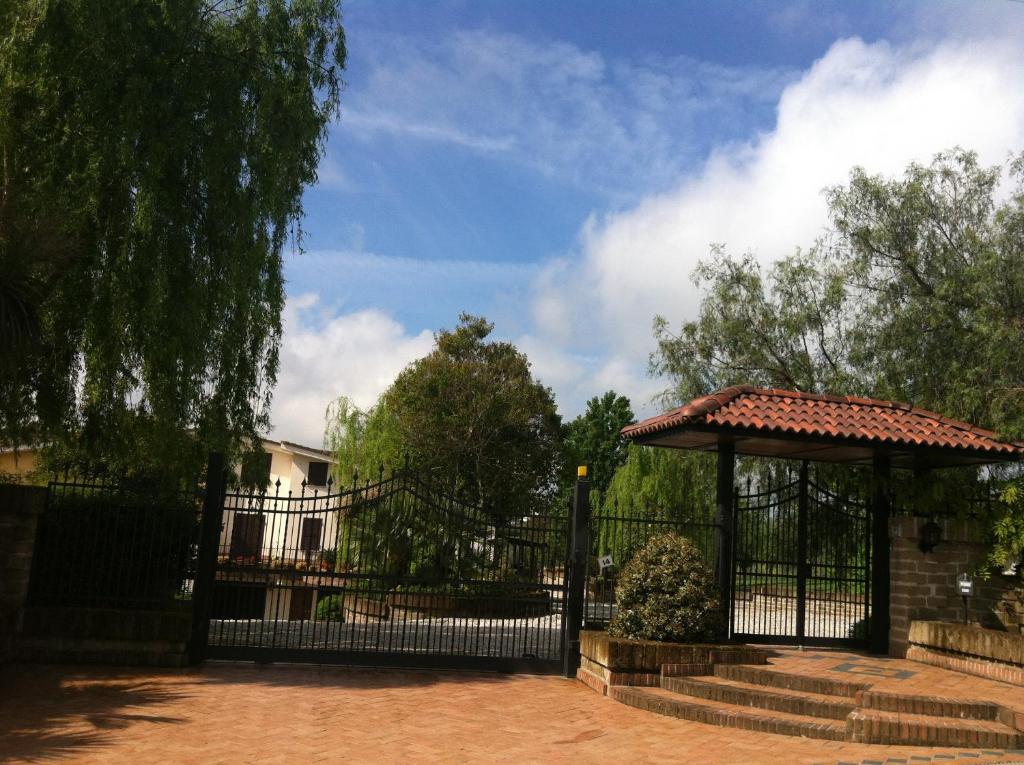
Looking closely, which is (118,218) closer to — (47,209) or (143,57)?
(47,209)

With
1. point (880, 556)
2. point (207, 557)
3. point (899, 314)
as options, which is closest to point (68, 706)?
point (207, 557)

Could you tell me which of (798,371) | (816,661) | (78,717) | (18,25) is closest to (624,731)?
(816,661)

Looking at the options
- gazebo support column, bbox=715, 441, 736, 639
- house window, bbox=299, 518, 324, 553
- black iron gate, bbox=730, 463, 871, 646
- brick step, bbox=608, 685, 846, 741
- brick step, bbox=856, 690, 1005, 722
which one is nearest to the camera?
brick step, bbox=608, 685, 846, 741

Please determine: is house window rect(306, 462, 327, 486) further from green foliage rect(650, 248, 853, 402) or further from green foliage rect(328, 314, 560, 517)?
green foliage rect(650, 248, 853, 402)

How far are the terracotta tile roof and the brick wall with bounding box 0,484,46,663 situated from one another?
7110 millimetres

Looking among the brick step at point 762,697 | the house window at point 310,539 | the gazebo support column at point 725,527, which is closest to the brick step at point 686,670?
the brick step at point 762,697

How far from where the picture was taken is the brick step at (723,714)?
734 centimetres

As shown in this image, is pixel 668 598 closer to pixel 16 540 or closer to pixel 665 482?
pixel 16 540

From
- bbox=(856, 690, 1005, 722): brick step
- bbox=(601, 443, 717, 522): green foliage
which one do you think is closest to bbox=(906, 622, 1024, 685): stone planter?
bbox=(856, 690, 1005, 722): brick step

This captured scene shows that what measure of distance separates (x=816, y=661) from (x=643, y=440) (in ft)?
11.0

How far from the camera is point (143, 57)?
10203mm

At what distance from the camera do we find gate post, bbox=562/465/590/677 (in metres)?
10.2

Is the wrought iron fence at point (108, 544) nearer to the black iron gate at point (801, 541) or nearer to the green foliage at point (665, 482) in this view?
the black iron gate at point (801, 541)

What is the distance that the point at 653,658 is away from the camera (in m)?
9.19
